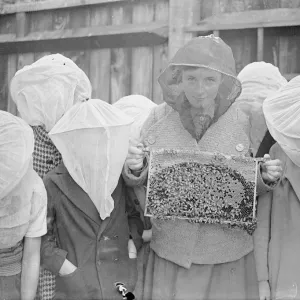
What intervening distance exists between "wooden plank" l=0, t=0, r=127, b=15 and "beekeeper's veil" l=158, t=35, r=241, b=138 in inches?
98.8

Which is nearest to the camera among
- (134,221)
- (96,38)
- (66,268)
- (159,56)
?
(66,268)

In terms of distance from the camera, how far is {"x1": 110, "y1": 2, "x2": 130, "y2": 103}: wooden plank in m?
5.86

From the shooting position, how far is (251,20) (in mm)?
5316

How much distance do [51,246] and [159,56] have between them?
2.92 m

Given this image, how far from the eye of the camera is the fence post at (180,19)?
561cm

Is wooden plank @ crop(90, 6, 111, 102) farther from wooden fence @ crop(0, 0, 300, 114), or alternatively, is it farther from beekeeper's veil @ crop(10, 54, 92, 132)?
beekeeper's veil @ crop(10, 54, 92, 132)

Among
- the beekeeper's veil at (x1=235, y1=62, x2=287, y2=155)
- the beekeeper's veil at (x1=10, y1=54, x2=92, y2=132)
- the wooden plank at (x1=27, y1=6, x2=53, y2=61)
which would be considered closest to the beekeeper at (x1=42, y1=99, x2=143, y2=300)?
the beekeeper's veil at (x1=10, y1=54, x2=92, y2=132)

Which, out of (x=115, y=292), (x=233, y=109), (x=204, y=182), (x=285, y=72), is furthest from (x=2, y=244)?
(x=285, y=72)

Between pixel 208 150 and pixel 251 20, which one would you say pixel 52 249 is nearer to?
pixel 208 150

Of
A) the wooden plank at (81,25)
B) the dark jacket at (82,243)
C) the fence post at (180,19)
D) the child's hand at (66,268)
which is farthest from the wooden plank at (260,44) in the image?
the child's hand at (66,268)

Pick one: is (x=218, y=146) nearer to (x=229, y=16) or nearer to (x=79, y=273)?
(x=79, y=273)

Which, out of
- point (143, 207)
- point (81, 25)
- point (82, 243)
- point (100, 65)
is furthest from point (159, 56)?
point (82, 243)

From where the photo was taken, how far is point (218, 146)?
3428 millimetres

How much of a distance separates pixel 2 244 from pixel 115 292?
0.70m
